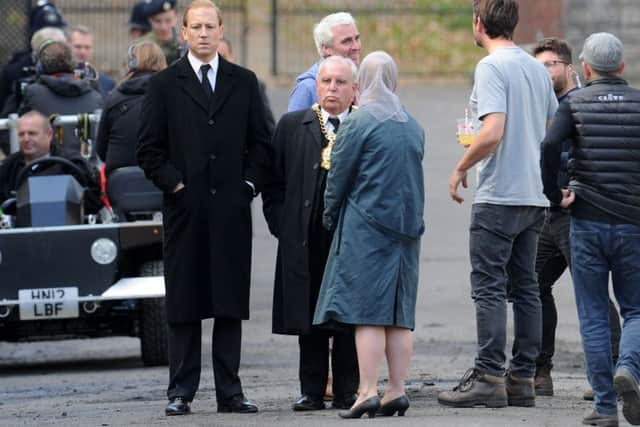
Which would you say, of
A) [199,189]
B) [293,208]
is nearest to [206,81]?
[199,189]

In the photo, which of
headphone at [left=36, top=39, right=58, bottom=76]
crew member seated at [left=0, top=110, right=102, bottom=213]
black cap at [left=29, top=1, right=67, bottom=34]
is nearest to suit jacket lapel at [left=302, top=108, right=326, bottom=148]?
crew member seated at [left=0, top=110, right=102, bottom=213]

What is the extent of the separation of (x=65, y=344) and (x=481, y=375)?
6237mm

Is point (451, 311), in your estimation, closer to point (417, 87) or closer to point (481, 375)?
point (481, 375)

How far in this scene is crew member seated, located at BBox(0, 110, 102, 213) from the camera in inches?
455

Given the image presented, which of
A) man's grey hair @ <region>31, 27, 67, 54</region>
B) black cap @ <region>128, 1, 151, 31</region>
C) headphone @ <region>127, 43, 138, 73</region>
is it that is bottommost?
headphone @ <region>127, 43, 138, 73</region>

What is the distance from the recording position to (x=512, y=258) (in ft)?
27.9

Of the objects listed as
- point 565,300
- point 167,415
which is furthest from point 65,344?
point 167,415

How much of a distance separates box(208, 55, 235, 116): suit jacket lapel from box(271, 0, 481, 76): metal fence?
1640cm

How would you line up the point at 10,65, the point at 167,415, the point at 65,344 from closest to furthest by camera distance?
1. the point at 167,415
2. the point at 65,344
3. the point at 10,65

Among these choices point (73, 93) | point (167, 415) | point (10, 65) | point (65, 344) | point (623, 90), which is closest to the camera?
point (623, 90)

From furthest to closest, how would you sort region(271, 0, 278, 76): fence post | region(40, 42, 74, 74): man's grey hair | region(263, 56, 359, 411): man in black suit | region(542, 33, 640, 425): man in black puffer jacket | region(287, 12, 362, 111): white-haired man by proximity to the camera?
region(271, 0, 278, 76): fence post < region(40, 42, 74, 74): man's grey hair < region(287, 12, 362, 111): white-haired man < region(263, 56, 359, 411): man in black suit < region(542, 33, 640, 425): man in black puffer jacket

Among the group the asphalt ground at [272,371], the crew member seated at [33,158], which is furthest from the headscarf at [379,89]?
the crew member seated at [33,158]

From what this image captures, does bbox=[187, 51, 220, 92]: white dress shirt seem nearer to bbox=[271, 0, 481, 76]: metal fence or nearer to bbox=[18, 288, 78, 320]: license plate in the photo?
bbox=[18, 288, 78, 320]: license plate

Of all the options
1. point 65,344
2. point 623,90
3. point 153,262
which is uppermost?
point 623,90
